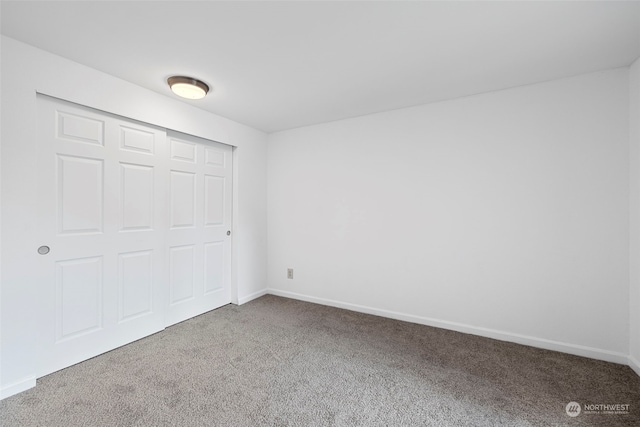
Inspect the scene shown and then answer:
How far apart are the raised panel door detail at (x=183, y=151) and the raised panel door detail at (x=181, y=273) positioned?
99 cm

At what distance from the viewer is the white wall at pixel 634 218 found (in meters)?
2.02

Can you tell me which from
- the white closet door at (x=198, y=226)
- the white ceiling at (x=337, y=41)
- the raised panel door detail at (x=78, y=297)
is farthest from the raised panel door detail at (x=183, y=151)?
the raised panel door detail at (x=78, y=297)

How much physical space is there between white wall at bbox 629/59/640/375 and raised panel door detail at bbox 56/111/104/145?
4.31 meters

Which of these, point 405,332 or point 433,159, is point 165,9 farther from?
point 405,332

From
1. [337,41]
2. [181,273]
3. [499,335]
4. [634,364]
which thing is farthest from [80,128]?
[634,364]

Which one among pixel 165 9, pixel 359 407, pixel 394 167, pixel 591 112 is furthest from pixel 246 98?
pixel 591 112

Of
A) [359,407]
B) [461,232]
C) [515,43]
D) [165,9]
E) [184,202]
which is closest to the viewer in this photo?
[165,9]

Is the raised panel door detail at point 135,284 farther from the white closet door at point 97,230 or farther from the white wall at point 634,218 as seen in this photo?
the white wall at point 634,218

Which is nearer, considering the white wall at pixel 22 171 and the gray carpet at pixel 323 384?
the gray carpet at pixel 323 384

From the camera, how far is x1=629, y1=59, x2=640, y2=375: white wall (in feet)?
6.64

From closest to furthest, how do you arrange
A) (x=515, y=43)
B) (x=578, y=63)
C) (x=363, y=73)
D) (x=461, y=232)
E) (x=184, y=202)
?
(x=515, y=43) < (x=578, y=63) < (x=363, y=73) < (x=461, y=232) < (x=184, y=202)

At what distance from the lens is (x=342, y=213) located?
3.46 metres

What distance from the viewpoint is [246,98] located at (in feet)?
9.12

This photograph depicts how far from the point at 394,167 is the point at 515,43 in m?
1.48
